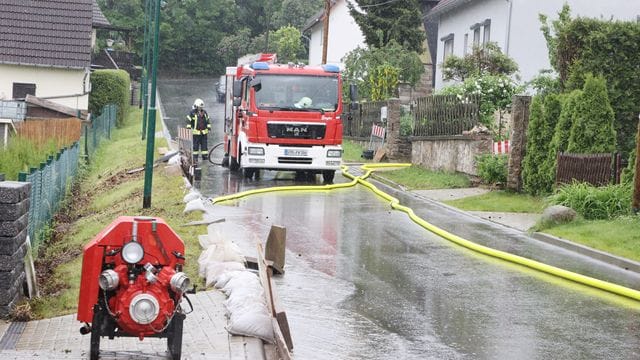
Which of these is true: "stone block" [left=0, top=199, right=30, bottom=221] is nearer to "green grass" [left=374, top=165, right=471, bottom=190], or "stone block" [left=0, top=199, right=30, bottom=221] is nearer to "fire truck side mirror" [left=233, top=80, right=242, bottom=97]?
"green grass" [left=374, top=165, right=471, bottom=190]

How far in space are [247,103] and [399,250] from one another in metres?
12.5

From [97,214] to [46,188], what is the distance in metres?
2.97

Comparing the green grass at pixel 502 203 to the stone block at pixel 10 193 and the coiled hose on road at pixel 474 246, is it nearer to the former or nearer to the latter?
the coiled hose on road at pixel 474 246

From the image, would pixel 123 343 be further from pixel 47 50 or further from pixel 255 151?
pixel 47 50

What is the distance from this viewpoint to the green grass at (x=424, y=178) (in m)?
25.9

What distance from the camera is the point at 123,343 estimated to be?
870cm

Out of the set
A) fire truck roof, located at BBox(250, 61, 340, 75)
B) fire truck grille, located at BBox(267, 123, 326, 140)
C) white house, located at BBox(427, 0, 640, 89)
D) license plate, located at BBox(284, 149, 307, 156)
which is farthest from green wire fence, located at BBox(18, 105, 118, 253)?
white house, located at BBox(427, 0, 640, 89)

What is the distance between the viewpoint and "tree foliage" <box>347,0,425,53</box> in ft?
173

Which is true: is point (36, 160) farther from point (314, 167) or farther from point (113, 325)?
point (113, 325)

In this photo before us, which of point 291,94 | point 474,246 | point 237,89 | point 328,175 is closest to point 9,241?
point 474,246

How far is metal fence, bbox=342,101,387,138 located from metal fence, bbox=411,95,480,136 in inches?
186

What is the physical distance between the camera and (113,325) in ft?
25.1

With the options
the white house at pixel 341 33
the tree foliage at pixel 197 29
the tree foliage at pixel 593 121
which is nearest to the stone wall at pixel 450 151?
the tree foliage at pixel 593 121

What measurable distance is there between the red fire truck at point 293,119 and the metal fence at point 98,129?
282 inches
